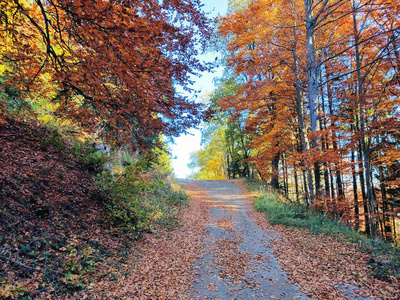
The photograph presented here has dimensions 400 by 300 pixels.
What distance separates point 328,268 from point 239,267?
1.93m

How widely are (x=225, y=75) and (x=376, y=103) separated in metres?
12.9

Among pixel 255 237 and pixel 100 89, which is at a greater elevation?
pixel 100 89

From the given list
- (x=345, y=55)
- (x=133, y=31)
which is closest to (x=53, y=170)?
(x=133, y=31)

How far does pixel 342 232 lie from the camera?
6973 mm

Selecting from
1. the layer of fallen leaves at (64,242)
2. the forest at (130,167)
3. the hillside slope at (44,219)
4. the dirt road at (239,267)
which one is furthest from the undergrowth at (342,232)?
the hillside slope at (44,219)

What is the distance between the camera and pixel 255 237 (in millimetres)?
7262

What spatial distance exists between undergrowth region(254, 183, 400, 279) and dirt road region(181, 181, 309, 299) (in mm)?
1243

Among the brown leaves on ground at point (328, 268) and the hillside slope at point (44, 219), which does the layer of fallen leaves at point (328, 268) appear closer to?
A: the brown leaves on ground at point (328, 268)

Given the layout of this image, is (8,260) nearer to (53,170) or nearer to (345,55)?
(53,170)

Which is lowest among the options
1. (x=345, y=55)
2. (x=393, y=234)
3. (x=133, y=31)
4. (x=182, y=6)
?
(x=393, y=234)

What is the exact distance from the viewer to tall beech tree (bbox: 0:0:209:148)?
10.5ft

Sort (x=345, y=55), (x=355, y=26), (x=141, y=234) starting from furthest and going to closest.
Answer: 1. (x=345, y=55)
2. (x=355, y=26)
3. (x=141, y=234)

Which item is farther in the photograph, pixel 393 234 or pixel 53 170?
pixel 393 234

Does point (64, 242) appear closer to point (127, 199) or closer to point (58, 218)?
point (58, 218)
